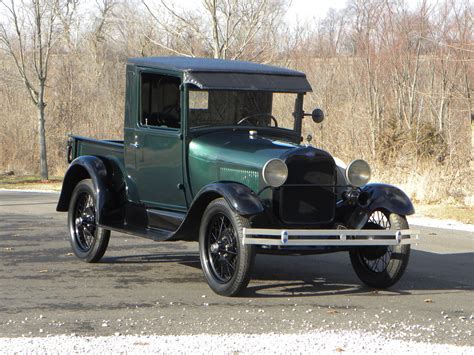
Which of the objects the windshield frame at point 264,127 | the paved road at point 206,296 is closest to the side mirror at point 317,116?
the windshield frame at point 264,127

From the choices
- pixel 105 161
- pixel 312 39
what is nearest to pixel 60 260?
pixel 105 161

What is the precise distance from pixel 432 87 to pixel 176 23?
762 centimetres

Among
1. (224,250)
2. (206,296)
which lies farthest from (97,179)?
(206,296)

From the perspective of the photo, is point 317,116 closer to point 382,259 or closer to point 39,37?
point 382,259

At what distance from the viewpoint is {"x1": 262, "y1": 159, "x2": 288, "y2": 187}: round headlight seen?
7.87 metres

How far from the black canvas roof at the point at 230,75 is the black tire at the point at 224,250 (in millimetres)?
1390

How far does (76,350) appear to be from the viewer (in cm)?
586

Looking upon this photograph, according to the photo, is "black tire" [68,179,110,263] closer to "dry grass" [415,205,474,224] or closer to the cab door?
the cab door

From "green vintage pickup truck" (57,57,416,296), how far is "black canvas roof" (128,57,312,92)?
1cm

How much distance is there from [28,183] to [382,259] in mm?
19620

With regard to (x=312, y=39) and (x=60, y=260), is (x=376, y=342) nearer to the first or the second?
(x=60, y=260)

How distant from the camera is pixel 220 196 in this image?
324 inches

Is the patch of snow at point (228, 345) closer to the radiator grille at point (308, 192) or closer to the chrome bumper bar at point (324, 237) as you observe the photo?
the chrome bumper bar at point (324, 237)

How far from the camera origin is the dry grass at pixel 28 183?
972 inches
